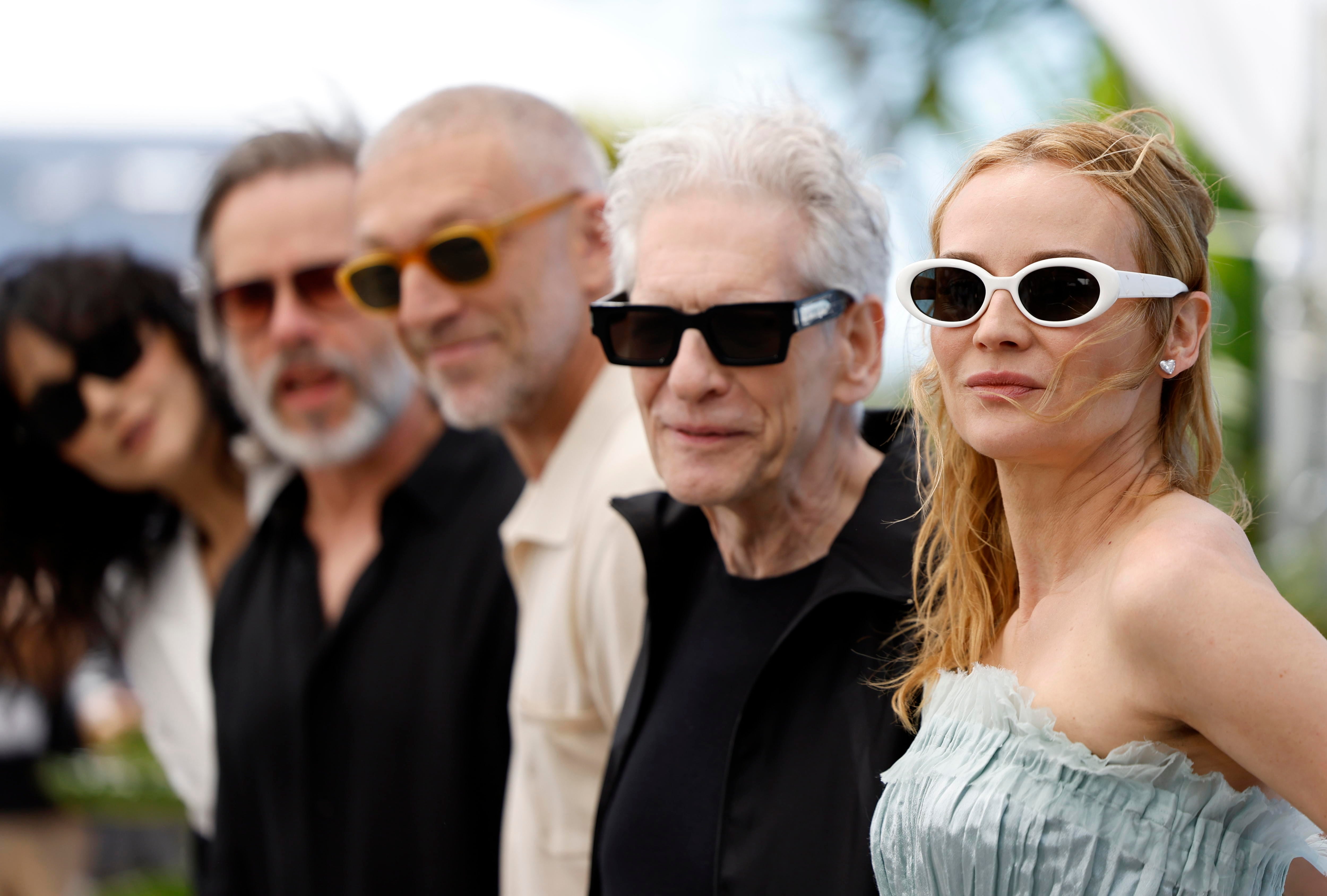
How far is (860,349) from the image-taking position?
6.41 feet

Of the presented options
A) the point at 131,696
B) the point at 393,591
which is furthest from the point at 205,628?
the point at 393,591

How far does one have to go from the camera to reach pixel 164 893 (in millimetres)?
5211

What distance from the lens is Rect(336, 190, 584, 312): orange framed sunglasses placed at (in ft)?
8.53

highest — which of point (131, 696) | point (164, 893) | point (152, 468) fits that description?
point (152, 468)

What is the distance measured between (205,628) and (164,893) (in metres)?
1.92

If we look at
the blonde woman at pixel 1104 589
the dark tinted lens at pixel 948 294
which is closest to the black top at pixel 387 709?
the blonde woman at pixel 1104 589

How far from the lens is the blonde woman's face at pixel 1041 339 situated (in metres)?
1.26

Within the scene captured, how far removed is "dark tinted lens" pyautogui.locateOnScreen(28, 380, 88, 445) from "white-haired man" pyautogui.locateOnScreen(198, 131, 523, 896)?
0.59 metres

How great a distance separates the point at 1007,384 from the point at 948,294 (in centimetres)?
Answer: 12

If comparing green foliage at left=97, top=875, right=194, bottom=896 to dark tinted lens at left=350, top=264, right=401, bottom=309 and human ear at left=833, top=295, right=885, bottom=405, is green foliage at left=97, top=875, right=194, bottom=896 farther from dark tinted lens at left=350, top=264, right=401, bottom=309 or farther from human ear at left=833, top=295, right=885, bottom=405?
human ear at left=833, top=295, right=885, bottom=405

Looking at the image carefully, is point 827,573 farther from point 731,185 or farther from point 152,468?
point 152,468

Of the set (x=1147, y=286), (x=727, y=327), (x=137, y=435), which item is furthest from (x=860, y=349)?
(x=137, y=435)

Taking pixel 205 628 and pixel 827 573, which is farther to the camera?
pixel 205 628

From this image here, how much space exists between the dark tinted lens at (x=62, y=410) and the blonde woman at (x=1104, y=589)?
3.31 meters
